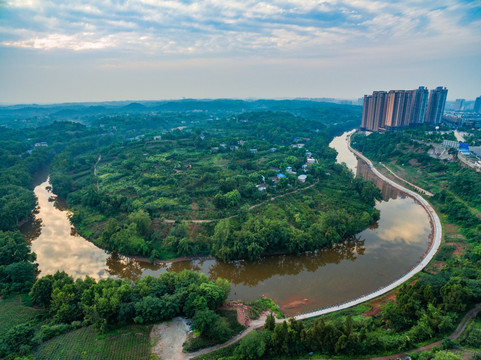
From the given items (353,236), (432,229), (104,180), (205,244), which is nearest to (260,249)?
(205,244)

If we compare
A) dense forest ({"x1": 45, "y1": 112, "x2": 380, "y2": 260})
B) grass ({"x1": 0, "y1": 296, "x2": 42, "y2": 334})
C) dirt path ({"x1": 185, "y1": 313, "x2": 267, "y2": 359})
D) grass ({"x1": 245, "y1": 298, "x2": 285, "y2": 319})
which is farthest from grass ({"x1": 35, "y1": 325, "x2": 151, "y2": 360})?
dense forest ({"x1": 45, "y1": 112, "x2": 380, "y2": 260})

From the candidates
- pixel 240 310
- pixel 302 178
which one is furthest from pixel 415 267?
pixel 302 178

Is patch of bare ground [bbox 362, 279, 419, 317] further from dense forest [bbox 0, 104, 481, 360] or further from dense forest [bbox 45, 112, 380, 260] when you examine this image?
dense forest [bbox 45, 112, 380, 260]

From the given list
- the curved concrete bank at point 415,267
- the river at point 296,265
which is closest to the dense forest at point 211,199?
the river at point 296,265

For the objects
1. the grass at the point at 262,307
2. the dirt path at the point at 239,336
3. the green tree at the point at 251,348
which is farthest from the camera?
the grass at the point at 262,307

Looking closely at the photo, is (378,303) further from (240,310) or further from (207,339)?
(207,339)

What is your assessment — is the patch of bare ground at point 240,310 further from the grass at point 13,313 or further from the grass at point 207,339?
the grass at point 13,313

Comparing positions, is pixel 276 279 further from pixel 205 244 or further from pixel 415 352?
pixel 415 352
